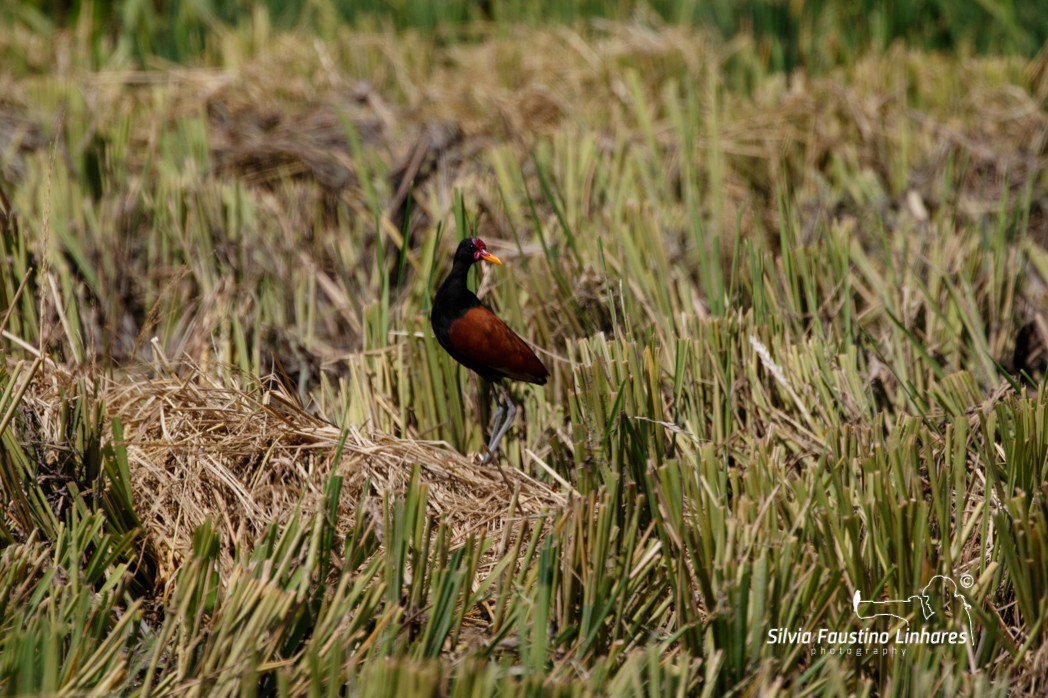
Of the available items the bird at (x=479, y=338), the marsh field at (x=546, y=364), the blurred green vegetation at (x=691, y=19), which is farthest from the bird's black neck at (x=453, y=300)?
the blurred green vegetation at (x=691, y=19)

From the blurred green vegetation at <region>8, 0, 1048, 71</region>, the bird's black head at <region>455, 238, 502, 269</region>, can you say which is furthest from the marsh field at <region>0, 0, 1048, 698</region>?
the bird's black head at <region>455, 238, 502, 269</region>

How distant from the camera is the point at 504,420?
10.4 feet

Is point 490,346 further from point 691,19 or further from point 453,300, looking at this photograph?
point 691,19

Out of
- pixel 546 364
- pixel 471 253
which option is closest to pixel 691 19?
pixel 546 364

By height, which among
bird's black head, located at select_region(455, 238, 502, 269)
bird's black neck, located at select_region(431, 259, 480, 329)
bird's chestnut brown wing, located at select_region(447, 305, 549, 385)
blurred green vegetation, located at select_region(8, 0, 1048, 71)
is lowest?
bird's chestnut brown wing, located at select_region(447, 305, 549, 385)

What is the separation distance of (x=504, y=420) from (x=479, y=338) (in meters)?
0.38

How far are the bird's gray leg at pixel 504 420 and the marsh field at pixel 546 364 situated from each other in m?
0.08

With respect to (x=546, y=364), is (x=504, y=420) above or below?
below

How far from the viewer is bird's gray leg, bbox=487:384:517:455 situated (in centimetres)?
291

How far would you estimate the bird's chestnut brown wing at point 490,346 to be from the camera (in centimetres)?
288

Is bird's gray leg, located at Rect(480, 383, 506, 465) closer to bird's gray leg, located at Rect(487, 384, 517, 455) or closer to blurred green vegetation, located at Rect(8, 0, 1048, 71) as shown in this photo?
bird's gray leg, located at Rect(487, 384, 517, 455)

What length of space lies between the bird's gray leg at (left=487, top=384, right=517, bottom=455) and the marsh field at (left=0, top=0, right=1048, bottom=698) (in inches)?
3.2

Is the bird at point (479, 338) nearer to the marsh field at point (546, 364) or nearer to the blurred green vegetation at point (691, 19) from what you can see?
A: the marsh field at point (546, 364)

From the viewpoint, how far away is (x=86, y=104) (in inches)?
197
